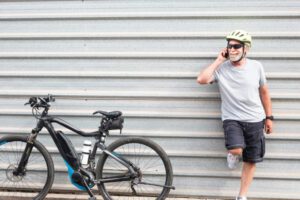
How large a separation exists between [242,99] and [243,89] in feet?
0.35

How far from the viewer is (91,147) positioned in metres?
4.20

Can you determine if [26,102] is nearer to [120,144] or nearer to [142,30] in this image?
[120,144]

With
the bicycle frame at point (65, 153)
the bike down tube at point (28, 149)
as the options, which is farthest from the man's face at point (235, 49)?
the bike down tube at point (28, 149)

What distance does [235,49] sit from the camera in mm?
3748

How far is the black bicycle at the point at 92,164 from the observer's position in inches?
157

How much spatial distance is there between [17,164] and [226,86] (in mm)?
2602

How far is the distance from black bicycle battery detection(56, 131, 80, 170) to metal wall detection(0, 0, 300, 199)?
0.35 meters

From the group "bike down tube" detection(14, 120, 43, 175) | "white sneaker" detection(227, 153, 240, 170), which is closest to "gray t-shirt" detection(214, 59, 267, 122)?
"white sneaker" detection(227, 153, 240, 170)

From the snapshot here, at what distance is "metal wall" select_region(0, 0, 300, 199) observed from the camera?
4055 mm

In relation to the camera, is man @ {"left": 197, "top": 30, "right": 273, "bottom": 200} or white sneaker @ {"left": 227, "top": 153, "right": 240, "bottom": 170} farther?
white sneaker @ {"left": 227, "top": 153, "right": 240, "bottom": 170}

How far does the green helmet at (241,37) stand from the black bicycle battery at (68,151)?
2.04 metres

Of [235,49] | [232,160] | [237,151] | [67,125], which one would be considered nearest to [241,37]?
[235,49]

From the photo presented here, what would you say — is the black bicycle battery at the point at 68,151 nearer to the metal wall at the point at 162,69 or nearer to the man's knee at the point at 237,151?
the metal wall at the point at 162,69

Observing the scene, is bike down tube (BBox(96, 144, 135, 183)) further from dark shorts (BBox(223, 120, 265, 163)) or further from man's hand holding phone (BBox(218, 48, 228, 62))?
man's hand holding phone (BBox(218, 48, 228, 62))
